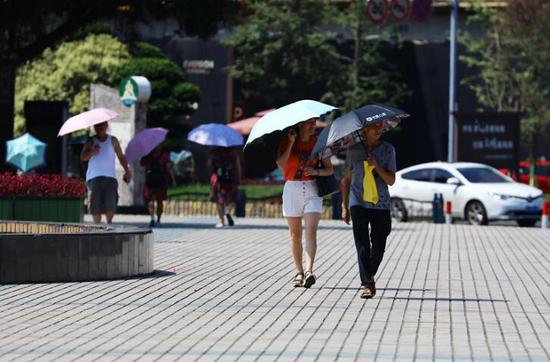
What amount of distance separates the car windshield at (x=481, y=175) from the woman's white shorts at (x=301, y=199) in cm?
1795

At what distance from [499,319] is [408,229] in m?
15.6

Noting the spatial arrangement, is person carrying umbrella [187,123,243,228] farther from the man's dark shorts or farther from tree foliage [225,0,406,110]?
tree foliage [225,0,406,110]

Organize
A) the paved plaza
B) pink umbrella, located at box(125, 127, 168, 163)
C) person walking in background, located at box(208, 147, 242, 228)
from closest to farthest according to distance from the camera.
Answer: the paved plaza, pink umbrella, located at box(125, 127, 168, 163), person walking in background, located at box(208, 147, 242, 228)

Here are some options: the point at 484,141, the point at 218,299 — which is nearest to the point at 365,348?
the point at 218,299

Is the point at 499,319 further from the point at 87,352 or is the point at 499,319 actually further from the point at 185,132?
the point at 185,132

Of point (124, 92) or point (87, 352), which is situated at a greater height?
point (124, 92)

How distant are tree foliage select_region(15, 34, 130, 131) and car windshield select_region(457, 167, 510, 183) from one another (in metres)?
23.0

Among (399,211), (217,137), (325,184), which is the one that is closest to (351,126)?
(325,184)

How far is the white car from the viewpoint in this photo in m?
31.3

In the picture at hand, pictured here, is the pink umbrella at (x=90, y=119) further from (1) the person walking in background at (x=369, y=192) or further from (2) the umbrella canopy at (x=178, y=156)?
(2) the umbrella canopy at (x=178, y=156)

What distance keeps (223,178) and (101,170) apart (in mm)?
7228

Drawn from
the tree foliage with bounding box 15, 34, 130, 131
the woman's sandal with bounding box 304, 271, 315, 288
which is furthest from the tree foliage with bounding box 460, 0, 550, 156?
the woman's sandal with bounding box 304, 271, 315, 288

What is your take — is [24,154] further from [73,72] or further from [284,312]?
[284,312]

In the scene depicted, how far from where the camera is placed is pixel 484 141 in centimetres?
3559
